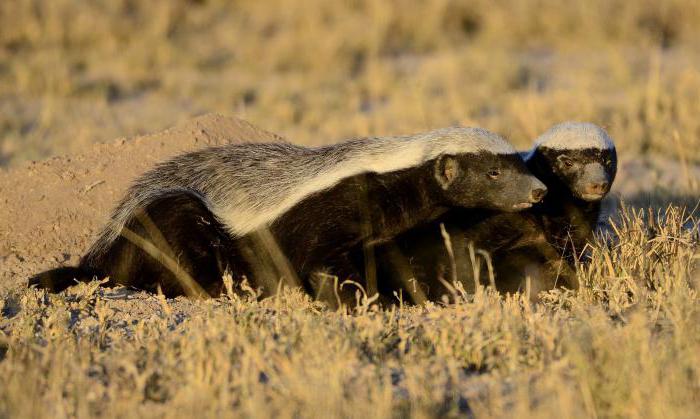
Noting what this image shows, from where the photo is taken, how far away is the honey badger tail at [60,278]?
19.2 ft

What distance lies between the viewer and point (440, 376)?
4152 mm

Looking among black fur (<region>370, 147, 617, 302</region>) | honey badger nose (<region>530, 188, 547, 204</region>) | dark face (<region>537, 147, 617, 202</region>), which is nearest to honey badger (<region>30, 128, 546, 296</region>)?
honey badger nose (<region>530, 188, 547, 204</region>)

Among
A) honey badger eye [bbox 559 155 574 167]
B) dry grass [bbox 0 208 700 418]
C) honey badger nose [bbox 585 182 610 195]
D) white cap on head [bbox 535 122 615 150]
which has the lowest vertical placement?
dry grass [bbox 0 208 700 418]

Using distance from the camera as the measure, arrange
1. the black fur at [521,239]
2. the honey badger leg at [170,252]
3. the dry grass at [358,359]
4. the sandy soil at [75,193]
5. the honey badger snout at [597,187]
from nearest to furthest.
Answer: the dry grass at [358,359]
the honey badger snout at [597,187]
the black fur at [521,239]
the honey badger leg at [170,252]
the sandy soil at [75,193]

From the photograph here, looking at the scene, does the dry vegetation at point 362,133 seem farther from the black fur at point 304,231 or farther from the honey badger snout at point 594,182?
the honey badger snout at point 594,182

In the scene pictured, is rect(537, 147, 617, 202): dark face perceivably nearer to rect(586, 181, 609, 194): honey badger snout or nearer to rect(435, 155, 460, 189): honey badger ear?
rect(586, 181, 609, 194): honey badger snout

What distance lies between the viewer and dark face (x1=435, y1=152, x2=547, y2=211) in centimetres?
564

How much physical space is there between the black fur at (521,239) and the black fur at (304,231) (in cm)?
16

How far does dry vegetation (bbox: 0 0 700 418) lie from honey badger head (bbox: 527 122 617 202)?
392mm

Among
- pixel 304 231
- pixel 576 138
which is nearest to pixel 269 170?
pixel 304 231

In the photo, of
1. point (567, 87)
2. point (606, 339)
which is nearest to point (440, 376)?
point (606, 339)

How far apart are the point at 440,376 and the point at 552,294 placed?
5.50 ft

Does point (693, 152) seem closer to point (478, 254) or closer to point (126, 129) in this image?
point (478, 254)

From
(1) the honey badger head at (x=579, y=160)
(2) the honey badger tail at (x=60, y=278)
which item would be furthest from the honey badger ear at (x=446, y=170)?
(2) the honey badger tail at (x=60, y=278)
